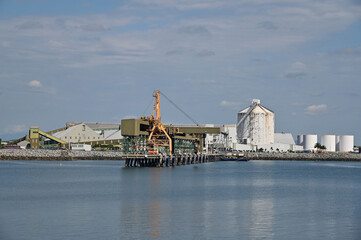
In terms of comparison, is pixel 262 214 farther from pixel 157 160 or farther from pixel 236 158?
pixel 236 158

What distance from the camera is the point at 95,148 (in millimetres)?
174750

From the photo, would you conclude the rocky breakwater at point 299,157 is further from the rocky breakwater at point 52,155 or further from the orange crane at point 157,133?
the orange crane at point 157,133

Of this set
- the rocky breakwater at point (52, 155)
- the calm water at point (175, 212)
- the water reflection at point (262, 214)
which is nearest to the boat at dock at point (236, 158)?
the rocky breakwater at point (52, 155)

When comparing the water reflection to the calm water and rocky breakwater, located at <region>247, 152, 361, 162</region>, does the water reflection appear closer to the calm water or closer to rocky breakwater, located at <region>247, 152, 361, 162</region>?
the calm water

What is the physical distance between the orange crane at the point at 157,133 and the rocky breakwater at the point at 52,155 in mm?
37370

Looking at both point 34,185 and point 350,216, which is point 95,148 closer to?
point 34,185

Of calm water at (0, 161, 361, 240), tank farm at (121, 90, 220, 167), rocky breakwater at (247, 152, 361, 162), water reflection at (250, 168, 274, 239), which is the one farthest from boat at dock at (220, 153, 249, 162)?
water reflection at (250, 168, 274, 239)

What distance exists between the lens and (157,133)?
347 feet

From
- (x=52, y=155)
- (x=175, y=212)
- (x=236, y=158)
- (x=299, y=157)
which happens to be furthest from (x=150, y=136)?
(x=299, y=157)

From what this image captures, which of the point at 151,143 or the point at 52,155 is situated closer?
the point at 151,143

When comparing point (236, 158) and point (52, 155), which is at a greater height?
point (52, 155)

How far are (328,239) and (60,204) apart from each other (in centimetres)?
2036

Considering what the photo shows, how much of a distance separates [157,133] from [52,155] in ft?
152

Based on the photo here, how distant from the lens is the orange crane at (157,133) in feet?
328
